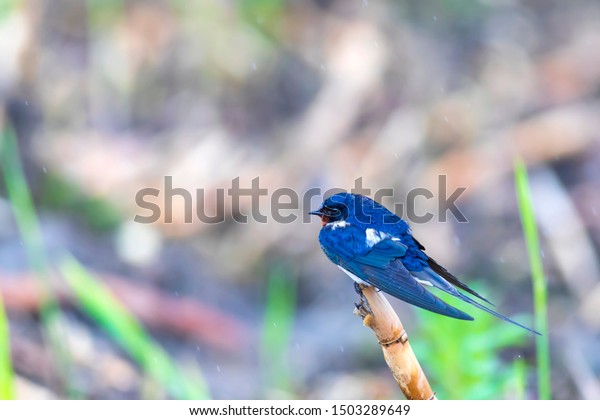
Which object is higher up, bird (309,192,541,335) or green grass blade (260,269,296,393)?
bird (309,192,541,335)

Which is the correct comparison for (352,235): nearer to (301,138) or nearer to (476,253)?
(476,253)

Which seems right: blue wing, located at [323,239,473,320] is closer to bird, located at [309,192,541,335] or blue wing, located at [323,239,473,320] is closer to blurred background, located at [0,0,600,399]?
bird, located at [309,192,541,335]

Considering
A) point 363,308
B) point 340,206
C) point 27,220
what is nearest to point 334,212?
point 340,206

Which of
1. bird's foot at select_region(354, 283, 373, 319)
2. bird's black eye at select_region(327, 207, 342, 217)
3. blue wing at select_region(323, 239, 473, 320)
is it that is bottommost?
bird's foot at select_region(354, 283, 373, 319)

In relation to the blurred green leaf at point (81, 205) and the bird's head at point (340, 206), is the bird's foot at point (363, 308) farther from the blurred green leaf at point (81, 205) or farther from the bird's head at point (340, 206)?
the blurred green leaf at point (81, 205)

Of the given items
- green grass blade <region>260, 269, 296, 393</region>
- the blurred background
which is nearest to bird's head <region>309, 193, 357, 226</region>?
green grass blade <region>260, 269, 296, 393</region>

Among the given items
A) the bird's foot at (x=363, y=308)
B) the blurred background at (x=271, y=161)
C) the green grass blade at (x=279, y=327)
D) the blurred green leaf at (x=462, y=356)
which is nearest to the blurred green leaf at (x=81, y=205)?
the blurred background at (x=271, y=161)
